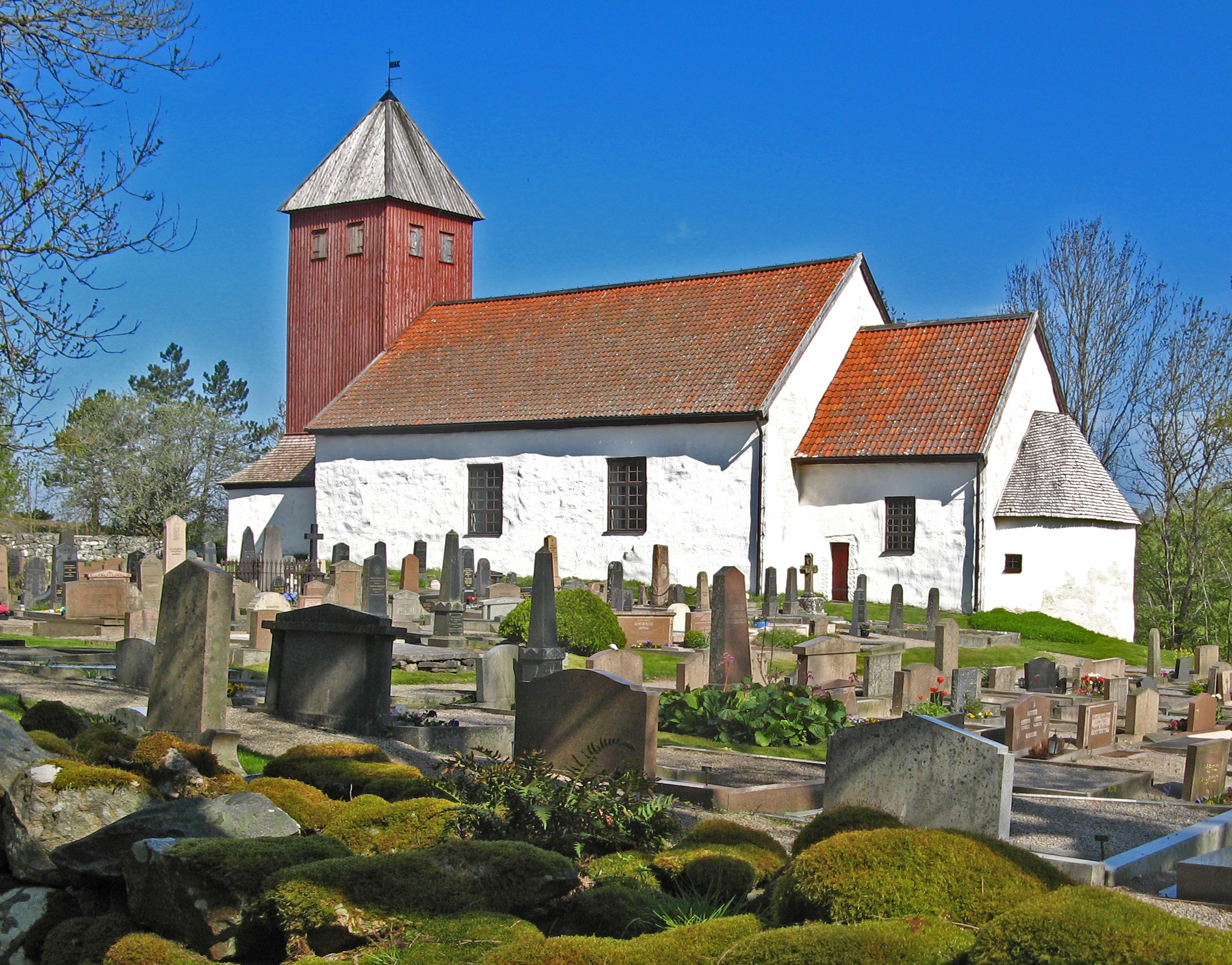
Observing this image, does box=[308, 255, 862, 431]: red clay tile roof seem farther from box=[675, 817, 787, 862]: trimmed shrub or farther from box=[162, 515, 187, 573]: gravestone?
box=[675, 817, 787, 862]: trimmed shrub

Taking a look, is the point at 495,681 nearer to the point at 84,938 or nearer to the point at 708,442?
the point at 84,938

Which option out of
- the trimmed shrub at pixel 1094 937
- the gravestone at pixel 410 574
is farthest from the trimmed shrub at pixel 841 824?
the gravestone at pixel 410 574

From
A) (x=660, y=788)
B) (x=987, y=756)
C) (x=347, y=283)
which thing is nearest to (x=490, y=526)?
(x=347, y=283)

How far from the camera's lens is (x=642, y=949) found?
168 inches

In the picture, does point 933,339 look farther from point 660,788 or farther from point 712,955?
point 712,955

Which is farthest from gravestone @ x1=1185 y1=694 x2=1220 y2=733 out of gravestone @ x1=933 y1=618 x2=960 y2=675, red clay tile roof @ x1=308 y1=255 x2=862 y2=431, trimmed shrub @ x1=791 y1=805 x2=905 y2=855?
red clay tile roof @ x1=308 y1=255 x2=862 y2=431

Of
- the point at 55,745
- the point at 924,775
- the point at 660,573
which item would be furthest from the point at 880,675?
the point at 660,573

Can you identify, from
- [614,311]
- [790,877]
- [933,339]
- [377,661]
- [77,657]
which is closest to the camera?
[790,877]

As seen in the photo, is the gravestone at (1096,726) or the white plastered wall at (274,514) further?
the white plastered wall at (274,514)

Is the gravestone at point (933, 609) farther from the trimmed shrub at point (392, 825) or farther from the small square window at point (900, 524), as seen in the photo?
the trimmed shrub at point (392, 825)

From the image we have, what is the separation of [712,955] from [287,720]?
7193mm

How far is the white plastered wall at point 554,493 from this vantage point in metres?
28.8

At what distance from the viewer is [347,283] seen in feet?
123

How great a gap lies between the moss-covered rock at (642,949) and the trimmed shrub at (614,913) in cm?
47
